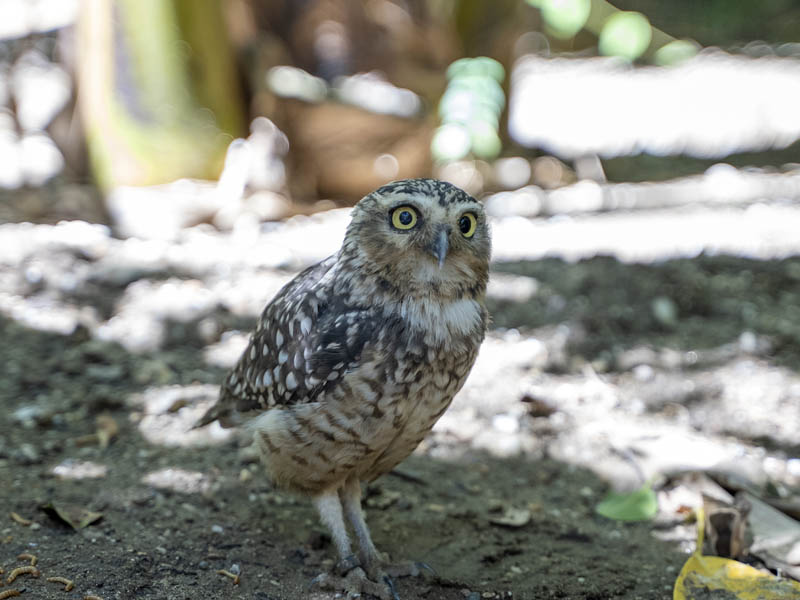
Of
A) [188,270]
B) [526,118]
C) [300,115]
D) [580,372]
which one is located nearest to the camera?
[580,372]

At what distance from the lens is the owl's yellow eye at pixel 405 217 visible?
279cm

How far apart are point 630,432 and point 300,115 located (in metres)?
4.20

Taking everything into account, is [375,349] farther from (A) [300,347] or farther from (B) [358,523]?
(B) [358,523]

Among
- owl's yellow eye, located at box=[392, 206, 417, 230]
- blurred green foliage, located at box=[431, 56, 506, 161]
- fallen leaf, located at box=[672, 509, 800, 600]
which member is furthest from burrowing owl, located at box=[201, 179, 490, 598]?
blurred green foliage, located at box=[431, 56, 506, 161]

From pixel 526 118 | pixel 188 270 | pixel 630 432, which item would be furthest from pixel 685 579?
pixel 526 118

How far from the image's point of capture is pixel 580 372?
4594 mm

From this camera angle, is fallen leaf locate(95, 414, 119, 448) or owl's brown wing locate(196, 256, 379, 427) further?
fallen leaf locate(95, 414, 119, 448)

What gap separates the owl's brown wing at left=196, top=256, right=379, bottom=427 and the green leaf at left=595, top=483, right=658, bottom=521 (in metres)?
1.41

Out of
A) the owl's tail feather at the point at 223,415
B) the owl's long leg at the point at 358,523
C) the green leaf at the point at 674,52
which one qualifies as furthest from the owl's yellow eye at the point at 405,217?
the green leaf at the point at 674,52

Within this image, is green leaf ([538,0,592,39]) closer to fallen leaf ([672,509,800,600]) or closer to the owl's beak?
the owl's beak

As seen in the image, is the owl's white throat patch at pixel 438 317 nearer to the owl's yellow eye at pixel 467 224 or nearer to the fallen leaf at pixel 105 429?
the owl's yellow eye at pixel 467 224

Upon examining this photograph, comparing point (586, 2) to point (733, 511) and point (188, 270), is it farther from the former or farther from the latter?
point (188, 270)

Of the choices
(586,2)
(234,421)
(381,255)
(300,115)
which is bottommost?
(234,421)

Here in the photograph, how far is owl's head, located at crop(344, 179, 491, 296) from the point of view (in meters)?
2.77
